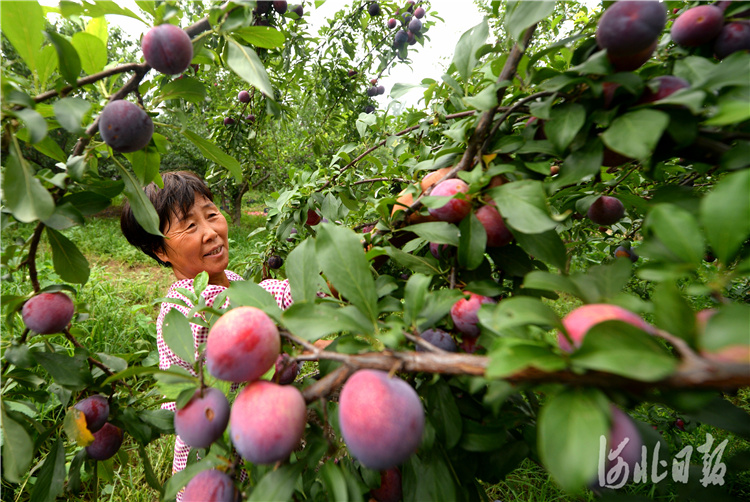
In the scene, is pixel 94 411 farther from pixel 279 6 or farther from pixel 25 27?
pixel 279 6

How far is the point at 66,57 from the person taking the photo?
1.62 ft

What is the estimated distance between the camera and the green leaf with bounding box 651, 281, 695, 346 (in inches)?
10.7

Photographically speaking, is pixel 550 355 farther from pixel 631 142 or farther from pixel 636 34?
pixel 636 34

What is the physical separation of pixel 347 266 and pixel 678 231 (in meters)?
0.33

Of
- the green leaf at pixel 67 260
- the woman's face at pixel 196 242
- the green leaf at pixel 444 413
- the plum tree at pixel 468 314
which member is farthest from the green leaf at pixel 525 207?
the woman's face at pixel 196 242

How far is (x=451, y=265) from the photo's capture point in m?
0.55

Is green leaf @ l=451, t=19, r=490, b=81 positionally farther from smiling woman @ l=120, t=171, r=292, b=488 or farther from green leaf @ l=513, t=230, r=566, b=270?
smiling woman @ l=120, t=171, r=292, b=488

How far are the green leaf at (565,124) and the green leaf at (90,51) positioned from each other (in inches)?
27.2

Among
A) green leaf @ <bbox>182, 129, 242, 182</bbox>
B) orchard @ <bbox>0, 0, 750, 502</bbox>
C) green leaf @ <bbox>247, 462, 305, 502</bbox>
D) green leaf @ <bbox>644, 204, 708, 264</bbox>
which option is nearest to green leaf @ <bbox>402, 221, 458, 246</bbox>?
orchard @ <bbox>0, 0, 750, 502</bbox>

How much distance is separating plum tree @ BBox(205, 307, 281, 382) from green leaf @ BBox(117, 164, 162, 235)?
338mm

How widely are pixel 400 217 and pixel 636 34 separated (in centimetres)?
38

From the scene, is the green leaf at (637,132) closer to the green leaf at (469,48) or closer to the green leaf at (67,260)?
the green leaf at (469,48)

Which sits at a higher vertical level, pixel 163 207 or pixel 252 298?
pixel 252 298

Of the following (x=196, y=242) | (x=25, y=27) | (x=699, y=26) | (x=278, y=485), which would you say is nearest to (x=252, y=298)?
(x=278, y=485)
